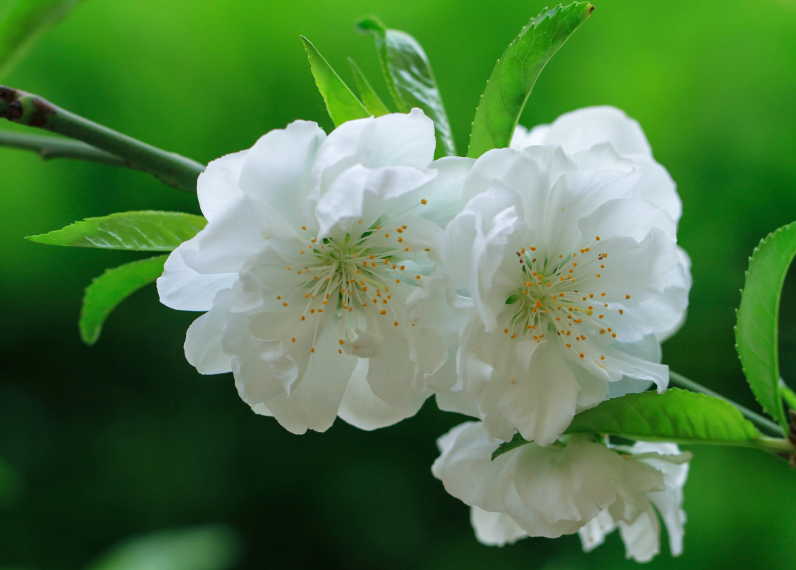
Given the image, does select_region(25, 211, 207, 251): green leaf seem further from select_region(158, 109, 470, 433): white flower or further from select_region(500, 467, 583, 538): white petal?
select_region(500, 467, 583, 538): white petal

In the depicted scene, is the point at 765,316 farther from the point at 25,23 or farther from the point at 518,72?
the point at 25,23

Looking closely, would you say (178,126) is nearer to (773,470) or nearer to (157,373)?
(157,373)

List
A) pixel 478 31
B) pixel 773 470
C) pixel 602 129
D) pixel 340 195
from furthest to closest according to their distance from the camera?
pixel 478 31, pixel 773 470, pixel 602 129, pixel 340 195

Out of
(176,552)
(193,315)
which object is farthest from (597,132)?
(176,552)

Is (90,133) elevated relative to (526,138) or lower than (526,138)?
elevated

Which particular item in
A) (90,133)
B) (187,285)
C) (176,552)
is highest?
(90,133)

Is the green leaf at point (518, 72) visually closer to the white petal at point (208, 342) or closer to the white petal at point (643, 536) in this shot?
the white petal at point (208, 342)

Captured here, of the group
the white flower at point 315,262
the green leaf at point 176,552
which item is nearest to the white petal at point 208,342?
the white flower at point 315,262

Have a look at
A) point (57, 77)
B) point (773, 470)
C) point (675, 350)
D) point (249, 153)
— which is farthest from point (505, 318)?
point (57, 77)
